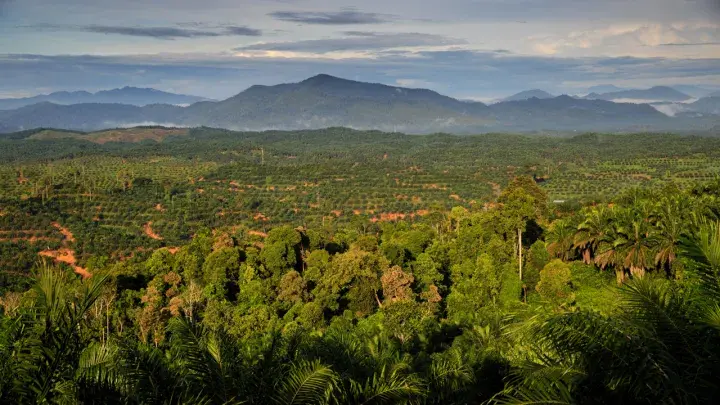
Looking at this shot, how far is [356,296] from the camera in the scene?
A: 2497cm

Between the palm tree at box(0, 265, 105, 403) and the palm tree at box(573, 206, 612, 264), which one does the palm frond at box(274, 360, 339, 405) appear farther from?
the palm tree at box(573, 206, 612, 264)

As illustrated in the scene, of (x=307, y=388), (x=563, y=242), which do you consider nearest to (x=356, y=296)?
(x=563, y=242)

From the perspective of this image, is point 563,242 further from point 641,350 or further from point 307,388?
point 307,388

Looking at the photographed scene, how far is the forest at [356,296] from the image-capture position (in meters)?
5.30

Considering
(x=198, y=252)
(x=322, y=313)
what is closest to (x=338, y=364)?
(x=322, y=313)

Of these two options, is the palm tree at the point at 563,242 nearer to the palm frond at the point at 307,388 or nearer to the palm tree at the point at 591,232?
the palm tree at the point at 591,232

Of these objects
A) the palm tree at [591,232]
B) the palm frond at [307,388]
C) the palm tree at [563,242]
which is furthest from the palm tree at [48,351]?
the palm tree at [563,242]

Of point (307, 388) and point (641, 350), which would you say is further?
point (307, 388)

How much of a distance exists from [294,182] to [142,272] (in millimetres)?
61577

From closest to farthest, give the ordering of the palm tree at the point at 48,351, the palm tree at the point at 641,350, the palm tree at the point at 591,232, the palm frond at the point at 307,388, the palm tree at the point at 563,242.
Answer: the palm tree at the point at 641,350 < the palm tree at the point at 48,351 < the palm frond at the point at 307,388 < the palm tree at the point at 591,232 < the palm tree at the point at 563,242

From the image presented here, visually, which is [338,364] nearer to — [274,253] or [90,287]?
[90,287]

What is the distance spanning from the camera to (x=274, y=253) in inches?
1111

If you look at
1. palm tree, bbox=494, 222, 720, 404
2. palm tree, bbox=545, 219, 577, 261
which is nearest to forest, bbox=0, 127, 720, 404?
palm tree, bbox=494, 222, 720, 404

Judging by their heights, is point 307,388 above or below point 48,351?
below
